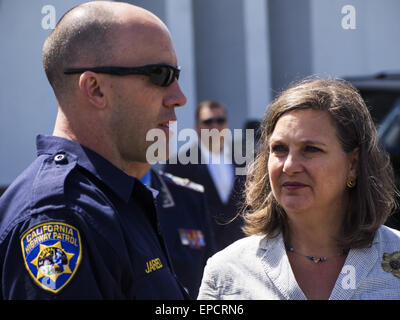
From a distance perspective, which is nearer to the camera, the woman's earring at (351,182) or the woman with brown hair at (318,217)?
the woman with brown hair at (318,217)

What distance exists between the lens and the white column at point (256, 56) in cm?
912

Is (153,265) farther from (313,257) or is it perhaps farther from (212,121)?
(212,121)

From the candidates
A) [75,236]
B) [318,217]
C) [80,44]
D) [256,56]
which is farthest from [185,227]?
[256,56]

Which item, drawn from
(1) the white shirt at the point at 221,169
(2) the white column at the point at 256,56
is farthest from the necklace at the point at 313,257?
(2) the white column at the point at 256,56

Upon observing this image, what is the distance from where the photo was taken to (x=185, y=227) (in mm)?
3312

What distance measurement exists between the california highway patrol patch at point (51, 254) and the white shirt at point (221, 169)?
126 inches

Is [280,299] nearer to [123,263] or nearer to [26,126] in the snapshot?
[123,263]

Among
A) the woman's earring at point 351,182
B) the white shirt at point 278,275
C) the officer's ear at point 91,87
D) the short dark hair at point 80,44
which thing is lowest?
the white shirt at point 278,275

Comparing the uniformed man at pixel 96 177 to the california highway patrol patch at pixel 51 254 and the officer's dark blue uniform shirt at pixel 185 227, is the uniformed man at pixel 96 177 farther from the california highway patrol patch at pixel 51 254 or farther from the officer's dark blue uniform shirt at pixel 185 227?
the officer's dark blue uniform shirt at pixel 185 227

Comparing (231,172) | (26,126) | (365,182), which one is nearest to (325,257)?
(365,182)

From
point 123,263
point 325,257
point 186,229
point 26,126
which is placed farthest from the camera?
point 26,126

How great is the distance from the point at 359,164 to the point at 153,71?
0.91 metres
